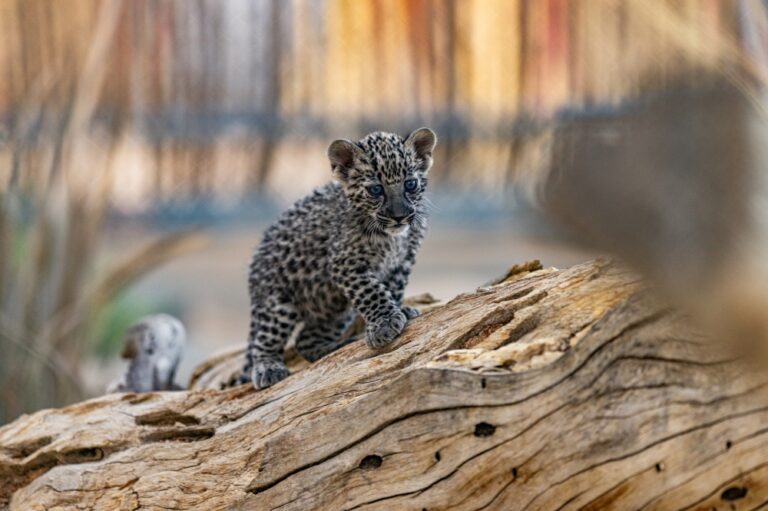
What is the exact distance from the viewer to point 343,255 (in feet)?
10.3

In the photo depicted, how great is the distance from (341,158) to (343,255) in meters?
0.30

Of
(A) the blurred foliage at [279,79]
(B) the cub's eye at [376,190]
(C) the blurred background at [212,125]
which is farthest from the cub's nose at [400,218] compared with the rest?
(A) the blurred foliage at [279,79]

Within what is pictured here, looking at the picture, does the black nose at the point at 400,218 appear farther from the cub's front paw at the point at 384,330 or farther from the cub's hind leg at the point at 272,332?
the cub's hind leg at the point at 272,332

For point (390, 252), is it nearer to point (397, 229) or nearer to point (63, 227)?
point (397, 229)

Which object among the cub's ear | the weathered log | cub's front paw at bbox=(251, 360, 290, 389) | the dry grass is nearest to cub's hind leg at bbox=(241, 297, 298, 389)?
cub's front paw at bbox=(251, 360, 290, 389)

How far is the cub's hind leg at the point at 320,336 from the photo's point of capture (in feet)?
11.4

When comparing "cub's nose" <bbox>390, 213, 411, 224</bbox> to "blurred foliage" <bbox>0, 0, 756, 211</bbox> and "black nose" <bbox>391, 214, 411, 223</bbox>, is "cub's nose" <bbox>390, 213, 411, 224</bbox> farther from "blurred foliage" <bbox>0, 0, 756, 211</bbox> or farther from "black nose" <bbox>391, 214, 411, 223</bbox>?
"blurred foliage" <bbox>0, 0, 756, 211</bbox>

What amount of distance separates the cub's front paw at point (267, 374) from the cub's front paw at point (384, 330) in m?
0.42

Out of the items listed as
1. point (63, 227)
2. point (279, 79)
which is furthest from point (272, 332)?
point (279, 79)

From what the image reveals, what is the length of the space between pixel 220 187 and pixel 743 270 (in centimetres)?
476

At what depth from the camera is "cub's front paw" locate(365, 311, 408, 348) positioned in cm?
288

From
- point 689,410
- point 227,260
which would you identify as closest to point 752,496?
point 689,410

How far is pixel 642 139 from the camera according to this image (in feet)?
4.38

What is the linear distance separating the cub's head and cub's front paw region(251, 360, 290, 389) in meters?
0.55
